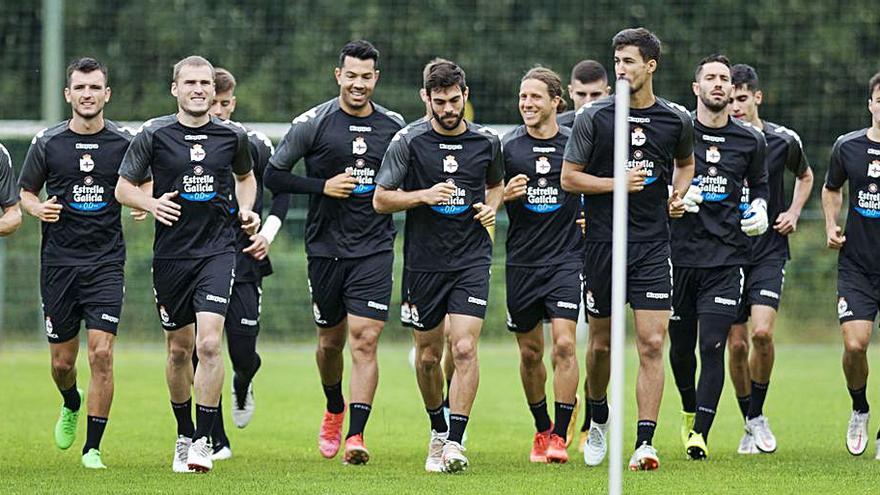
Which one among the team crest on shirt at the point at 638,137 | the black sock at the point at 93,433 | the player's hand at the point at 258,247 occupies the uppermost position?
the team crest on shirt at the point at 638,137

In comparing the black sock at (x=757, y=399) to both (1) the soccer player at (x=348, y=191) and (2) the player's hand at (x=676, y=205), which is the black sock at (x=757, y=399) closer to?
(2) the player's hand at (x=676, y=205)

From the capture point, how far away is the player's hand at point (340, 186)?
11016 millimetres

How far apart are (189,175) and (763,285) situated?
14.1ft

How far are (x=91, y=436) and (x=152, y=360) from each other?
424 inches

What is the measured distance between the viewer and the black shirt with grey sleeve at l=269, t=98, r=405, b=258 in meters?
11.2

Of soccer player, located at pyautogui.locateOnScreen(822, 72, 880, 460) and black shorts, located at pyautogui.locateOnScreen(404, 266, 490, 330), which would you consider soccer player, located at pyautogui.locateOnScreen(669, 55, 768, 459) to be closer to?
soccer player, located at pyautogui.locateOnScreen(822, 72, 880, 460)

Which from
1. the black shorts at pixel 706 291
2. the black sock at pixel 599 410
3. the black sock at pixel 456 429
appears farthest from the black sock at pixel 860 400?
the black sock at pixel 456 429

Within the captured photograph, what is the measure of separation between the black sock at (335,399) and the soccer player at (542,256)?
4.38 feet

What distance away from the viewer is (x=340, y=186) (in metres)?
11.0

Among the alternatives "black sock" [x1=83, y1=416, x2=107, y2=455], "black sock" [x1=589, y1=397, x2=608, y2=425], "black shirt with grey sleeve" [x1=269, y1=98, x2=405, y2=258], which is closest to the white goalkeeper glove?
"black sock" [x1=589, y1=397, x2=608, y2=425]

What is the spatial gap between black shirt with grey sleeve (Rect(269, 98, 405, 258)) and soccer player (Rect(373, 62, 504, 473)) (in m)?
0.36

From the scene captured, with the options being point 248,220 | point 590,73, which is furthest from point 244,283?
point 590,73

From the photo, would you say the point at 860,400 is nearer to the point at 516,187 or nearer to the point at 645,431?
the point at 645,431

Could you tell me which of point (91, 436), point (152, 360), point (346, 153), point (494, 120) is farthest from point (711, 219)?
point (494, 120)
